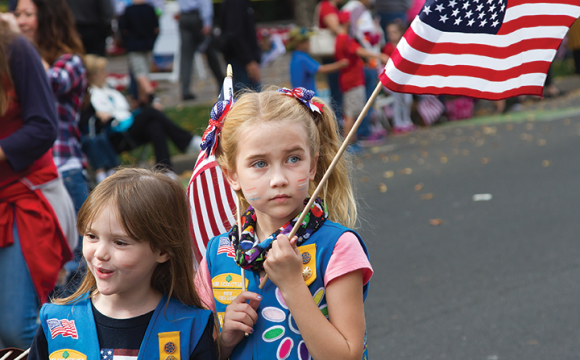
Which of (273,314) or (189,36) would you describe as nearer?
(273,314)

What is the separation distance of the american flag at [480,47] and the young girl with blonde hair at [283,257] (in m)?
0.37

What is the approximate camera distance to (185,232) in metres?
2.09

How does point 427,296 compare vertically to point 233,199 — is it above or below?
below

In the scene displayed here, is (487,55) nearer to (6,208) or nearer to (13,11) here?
(6,208)

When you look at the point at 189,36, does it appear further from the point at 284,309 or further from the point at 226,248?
the point at 284,309

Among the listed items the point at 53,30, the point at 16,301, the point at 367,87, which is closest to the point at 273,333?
the point at 16,301

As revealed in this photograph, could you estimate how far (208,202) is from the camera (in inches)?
98.3

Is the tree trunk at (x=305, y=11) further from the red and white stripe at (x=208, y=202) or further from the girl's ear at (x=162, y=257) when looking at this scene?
the girl's ear at (x=162, y=257)

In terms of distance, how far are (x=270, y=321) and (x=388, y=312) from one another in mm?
2629

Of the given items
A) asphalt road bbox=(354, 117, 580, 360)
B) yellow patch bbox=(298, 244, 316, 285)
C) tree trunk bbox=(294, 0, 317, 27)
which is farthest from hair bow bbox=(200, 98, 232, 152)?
tree trunk bbox=(294, 0, 317, 27)

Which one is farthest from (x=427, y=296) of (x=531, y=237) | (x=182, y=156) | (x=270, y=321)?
(x=182, y=156)

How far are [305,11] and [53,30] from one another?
9995 millimetres

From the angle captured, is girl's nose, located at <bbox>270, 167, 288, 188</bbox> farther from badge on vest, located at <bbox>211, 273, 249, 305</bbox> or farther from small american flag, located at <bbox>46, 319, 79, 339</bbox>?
small american flag, located at <bbox>46, 319, 79, 339</bbox>

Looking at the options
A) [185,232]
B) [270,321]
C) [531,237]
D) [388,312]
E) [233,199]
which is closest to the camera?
[270,321]
